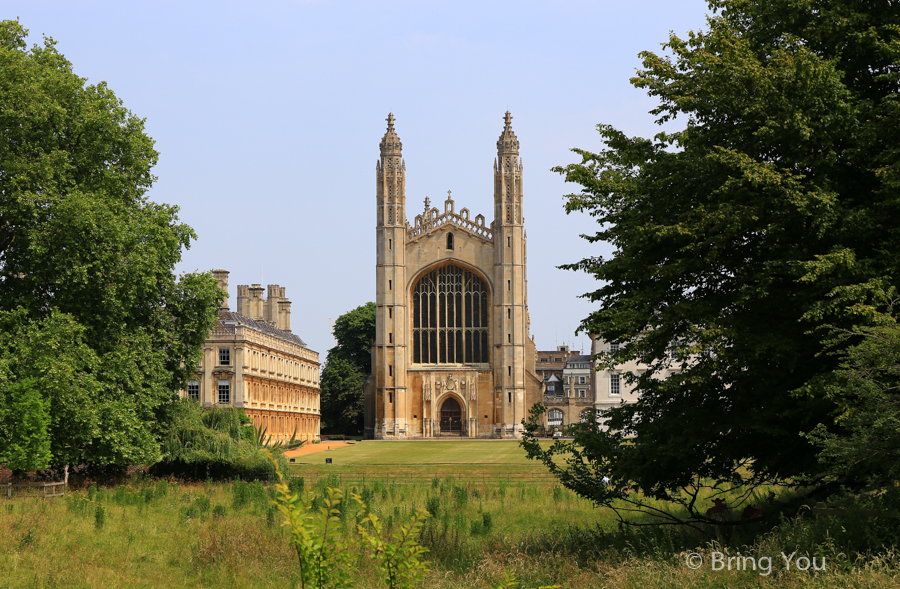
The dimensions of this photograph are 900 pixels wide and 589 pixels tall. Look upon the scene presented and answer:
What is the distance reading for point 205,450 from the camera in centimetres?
2541

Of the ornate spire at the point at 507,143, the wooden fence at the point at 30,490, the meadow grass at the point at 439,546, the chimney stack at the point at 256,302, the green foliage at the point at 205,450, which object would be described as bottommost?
the meadow grass at the point at 439,546

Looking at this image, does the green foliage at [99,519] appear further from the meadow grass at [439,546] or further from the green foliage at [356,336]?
the green foliage at [356,336]

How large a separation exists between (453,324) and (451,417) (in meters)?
7.66

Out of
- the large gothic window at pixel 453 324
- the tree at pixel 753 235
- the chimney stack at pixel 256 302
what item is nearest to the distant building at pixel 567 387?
the large gothic window at pixel 453 324

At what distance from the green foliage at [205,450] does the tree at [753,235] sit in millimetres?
13304

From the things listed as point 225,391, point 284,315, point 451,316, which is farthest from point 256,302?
point 451,316

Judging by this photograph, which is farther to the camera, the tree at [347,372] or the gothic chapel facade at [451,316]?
the tree at [347,372]

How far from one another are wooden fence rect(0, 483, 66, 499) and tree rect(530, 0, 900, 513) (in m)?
12.4

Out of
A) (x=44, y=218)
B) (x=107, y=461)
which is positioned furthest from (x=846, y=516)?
(x=44, y=218)

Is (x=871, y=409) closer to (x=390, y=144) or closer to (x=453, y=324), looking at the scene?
(x=453, y=324)

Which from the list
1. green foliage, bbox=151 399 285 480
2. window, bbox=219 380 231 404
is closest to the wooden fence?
green foliage, bbox=151 399 285 480

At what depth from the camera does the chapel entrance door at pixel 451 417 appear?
76.9m

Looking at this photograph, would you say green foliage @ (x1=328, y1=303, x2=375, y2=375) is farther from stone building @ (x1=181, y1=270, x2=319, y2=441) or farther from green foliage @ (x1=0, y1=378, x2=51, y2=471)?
green foliage @ (x1=0, y1=378, x2=51, y2=471)

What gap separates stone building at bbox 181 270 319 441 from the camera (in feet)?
177
